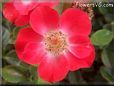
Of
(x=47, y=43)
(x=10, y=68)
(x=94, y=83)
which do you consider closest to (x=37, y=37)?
(x=47, y=43)

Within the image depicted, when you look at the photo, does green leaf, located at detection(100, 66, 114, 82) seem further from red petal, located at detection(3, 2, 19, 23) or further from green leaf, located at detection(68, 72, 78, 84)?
red petal, located at detection(3, 2, 19, 23)

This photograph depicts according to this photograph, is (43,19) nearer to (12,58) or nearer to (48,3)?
(48,3)

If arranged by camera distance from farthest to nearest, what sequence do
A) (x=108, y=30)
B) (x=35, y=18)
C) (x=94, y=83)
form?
(x=94, y=83)
(x=108, y=30)
(x=35, y=18)

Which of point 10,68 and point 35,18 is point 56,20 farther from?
point 10,68

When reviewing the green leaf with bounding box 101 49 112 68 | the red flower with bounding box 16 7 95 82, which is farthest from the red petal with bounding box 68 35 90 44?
the green leaf with bounding box 101 49 112 68

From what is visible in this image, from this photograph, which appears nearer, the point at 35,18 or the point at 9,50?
the point at 35,18

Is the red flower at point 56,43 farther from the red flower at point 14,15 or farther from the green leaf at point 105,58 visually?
the green leaf at point 105,58
